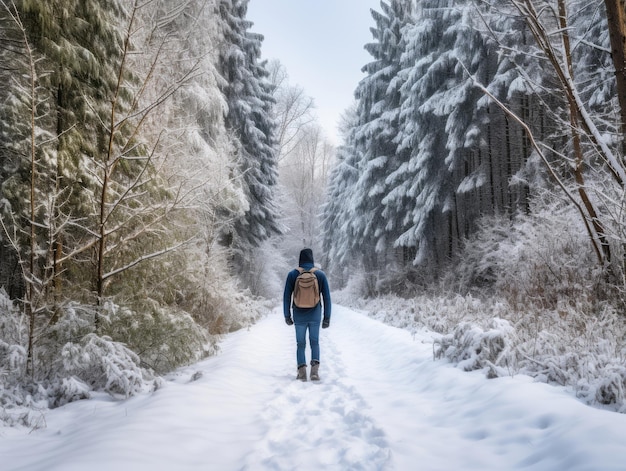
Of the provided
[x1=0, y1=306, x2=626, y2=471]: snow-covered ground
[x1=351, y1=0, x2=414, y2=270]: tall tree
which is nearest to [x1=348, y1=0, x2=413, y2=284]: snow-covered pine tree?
[x1=351, y1=0, x2=414, y2=270]: tall tree

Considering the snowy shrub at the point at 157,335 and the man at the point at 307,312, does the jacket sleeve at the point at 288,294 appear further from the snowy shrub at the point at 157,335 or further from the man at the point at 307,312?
the snowy shrub at the point at 157,335

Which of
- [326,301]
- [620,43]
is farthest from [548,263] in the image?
[620,43]

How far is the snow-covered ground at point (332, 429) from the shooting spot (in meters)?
2.32

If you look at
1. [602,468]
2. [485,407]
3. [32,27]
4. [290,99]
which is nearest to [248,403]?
[485,407]

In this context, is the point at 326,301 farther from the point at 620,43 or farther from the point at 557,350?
the point at 620,43

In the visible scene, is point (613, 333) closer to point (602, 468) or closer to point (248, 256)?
point (602, 468)

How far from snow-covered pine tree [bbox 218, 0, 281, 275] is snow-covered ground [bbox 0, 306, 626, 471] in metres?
10.9

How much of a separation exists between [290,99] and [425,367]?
1119 inches

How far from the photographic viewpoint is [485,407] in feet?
10.4

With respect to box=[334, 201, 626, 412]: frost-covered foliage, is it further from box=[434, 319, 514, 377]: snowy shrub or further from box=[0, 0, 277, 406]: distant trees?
box=[0, 0, 277, 406]: distant trees

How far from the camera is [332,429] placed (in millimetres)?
3146

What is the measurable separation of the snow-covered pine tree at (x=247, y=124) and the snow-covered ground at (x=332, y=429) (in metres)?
10.9

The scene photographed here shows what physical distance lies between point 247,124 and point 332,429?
1537 centimetres

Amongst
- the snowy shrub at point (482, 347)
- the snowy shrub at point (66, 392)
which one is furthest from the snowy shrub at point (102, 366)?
the snowy shrub at point (482, 347)
